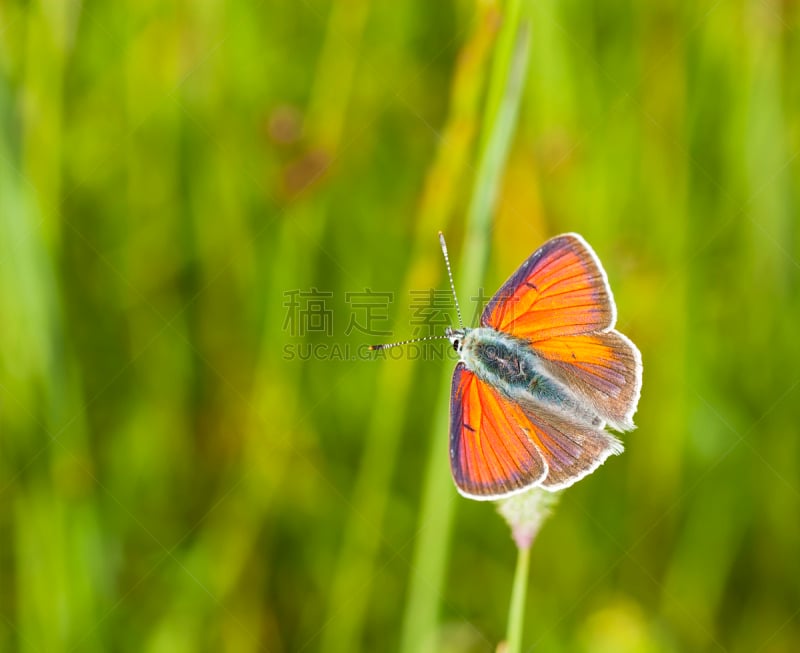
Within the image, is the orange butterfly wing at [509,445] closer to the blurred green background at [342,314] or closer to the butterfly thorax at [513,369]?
the butterfly thorax at [513,369]

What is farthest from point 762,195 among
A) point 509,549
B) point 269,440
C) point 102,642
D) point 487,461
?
point 102,642

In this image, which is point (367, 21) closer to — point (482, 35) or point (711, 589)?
point (482, 35)

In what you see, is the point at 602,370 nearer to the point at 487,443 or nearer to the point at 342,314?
the point at 487,443

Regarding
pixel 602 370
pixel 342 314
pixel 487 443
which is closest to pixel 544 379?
pixel 602 370

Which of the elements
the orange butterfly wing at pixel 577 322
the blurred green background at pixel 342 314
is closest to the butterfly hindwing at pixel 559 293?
the orange butterfly wing at pixel 577 322

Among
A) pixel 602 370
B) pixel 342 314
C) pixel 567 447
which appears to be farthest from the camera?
pixel 342 314

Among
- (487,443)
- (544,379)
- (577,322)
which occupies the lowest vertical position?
(487,443)
